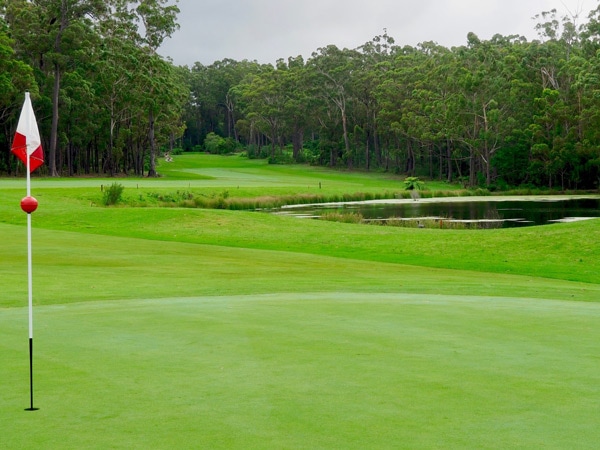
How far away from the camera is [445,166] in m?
122

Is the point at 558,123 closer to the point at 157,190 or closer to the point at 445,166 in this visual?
the point at 445,166

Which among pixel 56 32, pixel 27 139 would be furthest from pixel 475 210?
pixel 27 139

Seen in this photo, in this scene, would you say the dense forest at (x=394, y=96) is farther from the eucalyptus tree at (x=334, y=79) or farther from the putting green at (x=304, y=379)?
the putting green at (x=304, y=379)

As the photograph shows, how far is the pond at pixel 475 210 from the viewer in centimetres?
4978

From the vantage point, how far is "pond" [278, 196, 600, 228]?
49.8 meters

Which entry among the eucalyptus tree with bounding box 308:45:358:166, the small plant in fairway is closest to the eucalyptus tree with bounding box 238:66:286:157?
the eucalyptus tree with bounding box 308:45:358:166

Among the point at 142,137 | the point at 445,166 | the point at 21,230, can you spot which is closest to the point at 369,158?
the point at 445,166

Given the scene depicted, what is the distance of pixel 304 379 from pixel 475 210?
52712 millimetres

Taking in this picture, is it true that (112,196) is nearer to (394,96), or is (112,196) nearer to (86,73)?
(86,73)

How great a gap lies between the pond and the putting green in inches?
1418

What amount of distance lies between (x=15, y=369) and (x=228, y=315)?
384cm

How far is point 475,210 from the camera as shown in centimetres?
5853

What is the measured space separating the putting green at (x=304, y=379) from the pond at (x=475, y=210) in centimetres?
3602

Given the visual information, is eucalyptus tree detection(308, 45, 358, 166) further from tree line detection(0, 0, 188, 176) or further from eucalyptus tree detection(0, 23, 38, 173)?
eucalyptus tree detection(0, 23, 38, 173)
